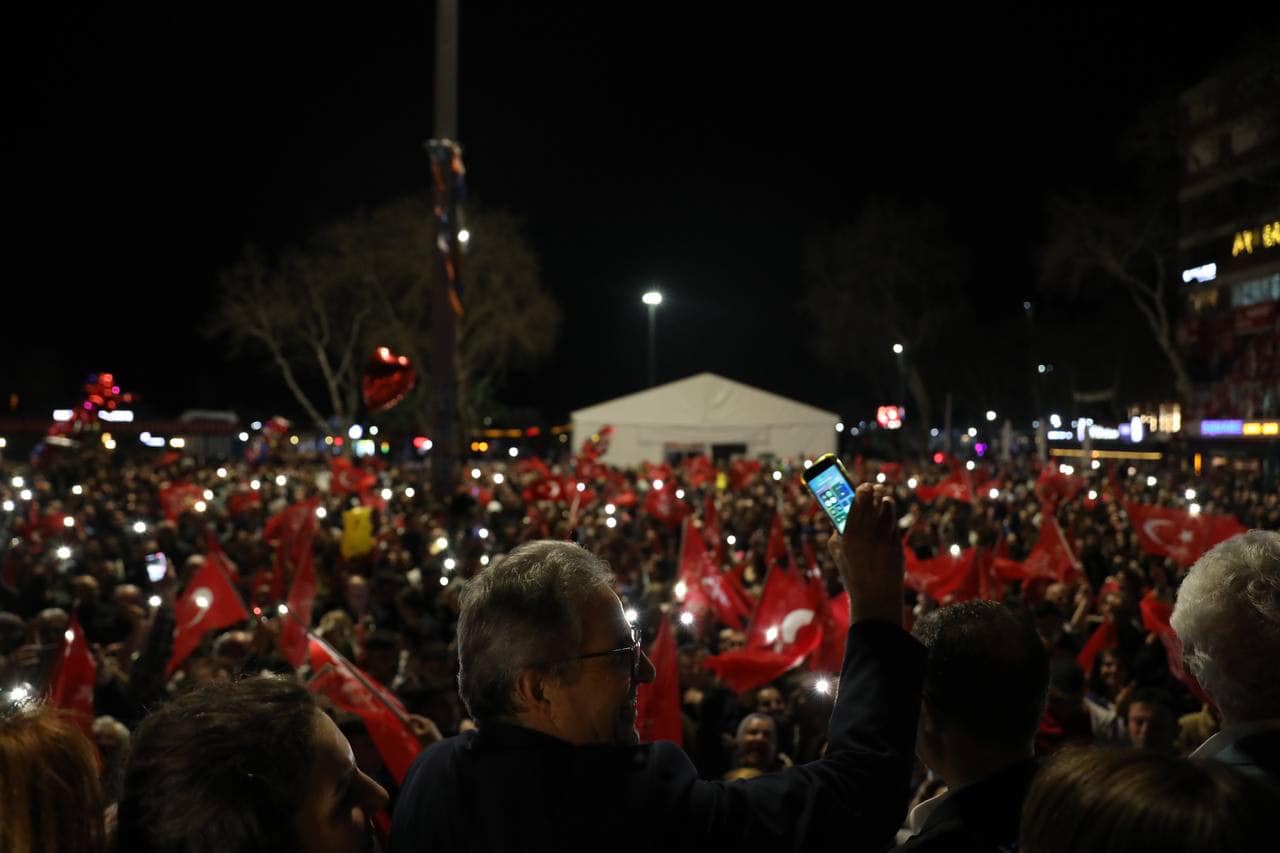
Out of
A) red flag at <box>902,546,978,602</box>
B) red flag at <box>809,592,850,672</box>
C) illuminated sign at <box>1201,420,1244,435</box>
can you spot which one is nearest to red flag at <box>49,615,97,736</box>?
red flag at <box>809,592,850,672</box>

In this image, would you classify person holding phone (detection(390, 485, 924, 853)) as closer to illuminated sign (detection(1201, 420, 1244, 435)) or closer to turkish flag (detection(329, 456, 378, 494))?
turkish flag (detection(329, 456, 378, 494))

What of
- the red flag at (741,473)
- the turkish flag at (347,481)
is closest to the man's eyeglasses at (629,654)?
the turkish flag at (347,481)

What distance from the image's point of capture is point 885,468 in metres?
26.0

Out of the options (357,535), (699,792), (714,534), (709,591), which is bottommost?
(709,591)

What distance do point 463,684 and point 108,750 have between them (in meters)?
3.51

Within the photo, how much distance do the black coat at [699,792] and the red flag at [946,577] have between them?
269 inches

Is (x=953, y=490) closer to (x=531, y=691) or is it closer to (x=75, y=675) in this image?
Result: (x=75, y=675)

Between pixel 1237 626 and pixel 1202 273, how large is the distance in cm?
4269

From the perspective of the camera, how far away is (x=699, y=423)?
30578 millimetres

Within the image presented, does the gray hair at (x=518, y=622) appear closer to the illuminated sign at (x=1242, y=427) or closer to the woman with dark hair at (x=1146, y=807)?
the woman with dark hair at (x=1146, y=807)

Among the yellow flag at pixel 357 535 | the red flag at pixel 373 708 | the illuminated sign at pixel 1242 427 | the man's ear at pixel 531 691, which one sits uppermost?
the illuminated sign at pixel 1242 427

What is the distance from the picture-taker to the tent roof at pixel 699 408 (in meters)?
30.6

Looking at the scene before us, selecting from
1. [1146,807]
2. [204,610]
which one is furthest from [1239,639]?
[204,610]

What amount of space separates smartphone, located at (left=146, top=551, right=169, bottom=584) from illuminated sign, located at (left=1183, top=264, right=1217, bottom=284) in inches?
1416
